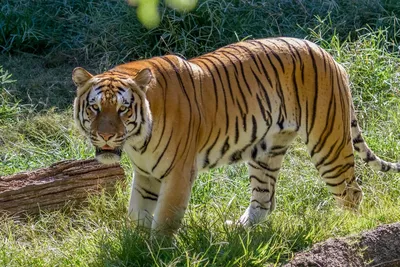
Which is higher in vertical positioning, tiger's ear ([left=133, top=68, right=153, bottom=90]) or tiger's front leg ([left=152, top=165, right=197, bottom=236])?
tiger's ear ([left=133, top=68, right=153, bottom=90])

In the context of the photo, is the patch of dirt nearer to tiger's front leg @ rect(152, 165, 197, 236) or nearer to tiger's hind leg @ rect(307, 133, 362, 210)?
tiger's front leg @ rect(152, 165, 197, 236)

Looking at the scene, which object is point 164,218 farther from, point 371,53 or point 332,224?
point 371,53

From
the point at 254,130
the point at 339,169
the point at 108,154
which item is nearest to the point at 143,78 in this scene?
the point at 108,154

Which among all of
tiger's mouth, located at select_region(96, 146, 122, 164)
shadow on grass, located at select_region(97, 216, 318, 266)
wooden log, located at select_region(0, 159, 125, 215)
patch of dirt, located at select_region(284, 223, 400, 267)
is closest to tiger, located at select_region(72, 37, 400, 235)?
tiger's mouth, located at select_region(96, 146, 122, 164)

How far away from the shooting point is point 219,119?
527 centimetres

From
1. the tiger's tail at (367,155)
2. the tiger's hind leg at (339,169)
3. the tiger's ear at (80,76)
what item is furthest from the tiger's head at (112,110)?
the tiger's tail at (367,155)

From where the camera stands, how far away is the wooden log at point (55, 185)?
5750mm

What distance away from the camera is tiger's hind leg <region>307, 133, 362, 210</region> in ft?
18.8

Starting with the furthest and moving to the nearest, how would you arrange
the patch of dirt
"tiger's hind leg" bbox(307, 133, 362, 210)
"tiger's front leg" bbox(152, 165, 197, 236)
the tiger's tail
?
the tiger's tail < "tiger's hind leg" bbox(307, 133, 362, 210) < "tiger's front leg" bbox(152, 165, 197, 236) < the patch of dirt

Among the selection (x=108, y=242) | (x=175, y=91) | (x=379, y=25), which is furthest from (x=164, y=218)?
(x=379, y=25)

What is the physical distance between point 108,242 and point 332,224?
1322 mm

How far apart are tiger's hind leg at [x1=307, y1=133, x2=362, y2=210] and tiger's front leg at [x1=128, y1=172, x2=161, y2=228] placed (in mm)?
1172

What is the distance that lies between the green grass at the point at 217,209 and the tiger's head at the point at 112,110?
511 mm

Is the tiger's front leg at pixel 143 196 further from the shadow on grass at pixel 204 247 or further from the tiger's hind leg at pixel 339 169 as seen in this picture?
the tiger's hind leg at pixel 339 169
